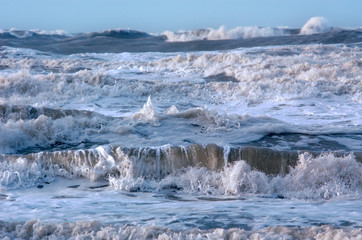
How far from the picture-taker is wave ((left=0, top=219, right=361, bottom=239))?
3.43 m

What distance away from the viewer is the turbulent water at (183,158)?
3883 millimetres

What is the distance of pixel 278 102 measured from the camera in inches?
412

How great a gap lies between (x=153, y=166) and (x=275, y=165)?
144cm

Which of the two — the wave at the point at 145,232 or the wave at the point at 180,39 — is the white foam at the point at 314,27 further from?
the wave at the point at 145,232

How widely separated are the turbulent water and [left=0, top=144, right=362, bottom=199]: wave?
14mm

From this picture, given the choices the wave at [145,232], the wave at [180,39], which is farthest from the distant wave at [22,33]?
the wave at [145,232]

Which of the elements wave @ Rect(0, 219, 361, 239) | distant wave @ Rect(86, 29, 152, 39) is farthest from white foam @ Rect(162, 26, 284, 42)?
wave @ Rect(0, 219, 361, 239)

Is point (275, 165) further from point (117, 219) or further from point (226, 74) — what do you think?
point (226, 74)

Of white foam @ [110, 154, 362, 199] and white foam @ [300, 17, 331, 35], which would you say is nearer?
white foam @ [110, 154, 362, 199]

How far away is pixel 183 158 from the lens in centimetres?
574

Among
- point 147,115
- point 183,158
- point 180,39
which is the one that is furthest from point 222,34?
point 183,158

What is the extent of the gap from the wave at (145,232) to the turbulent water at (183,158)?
0.04 feet

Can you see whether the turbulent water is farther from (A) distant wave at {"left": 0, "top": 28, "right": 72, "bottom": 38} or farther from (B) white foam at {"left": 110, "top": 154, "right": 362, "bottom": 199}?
(A) distant wave at {"left": 0, "top": 28, "right": 72, "bottom": 38}

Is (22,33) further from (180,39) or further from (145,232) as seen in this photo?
(145,232)
